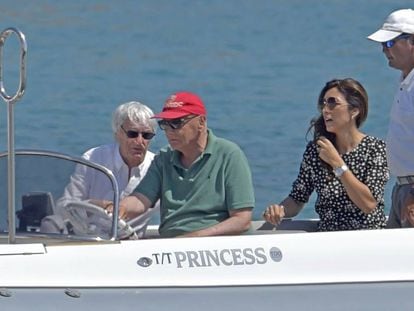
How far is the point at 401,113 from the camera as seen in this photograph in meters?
5.32

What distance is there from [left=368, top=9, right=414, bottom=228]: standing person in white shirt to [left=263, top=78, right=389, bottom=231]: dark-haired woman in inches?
2.7

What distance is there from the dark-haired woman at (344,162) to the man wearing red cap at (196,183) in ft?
0.77

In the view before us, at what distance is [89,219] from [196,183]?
500 millimetres

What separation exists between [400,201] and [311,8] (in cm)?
1682

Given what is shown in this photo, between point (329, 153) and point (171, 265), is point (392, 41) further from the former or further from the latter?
point (171, 265)

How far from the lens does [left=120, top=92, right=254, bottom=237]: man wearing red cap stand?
5207 millimetres

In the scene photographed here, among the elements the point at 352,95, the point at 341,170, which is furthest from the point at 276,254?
the point at 352,95

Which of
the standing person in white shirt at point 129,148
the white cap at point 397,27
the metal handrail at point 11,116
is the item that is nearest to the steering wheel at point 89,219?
the metal handrail at point 11,116

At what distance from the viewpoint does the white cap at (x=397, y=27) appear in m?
5.34

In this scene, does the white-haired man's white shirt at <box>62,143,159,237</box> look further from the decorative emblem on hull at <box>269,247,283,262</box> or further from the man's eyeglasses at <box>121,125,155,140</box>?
the decorative emblem on hull at <box>269,247,283,262</box>

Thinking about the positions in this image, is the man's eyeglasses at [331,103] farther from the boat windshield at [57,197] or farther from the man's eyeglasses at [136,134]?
the boat windshield at [57,197]

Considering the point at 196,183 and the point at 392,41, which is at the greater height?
the point at 392,41

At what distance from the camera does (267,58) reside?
18344mm

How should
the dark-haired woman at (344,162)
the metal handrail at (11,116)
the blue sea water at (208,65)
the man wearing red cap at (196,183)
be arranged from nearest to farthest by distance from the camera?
the metal handrail at (11,116) → the man wearing red cap at (196,183) → the dark-haired woman at (344,162) → the blue sea water at (208,65)
